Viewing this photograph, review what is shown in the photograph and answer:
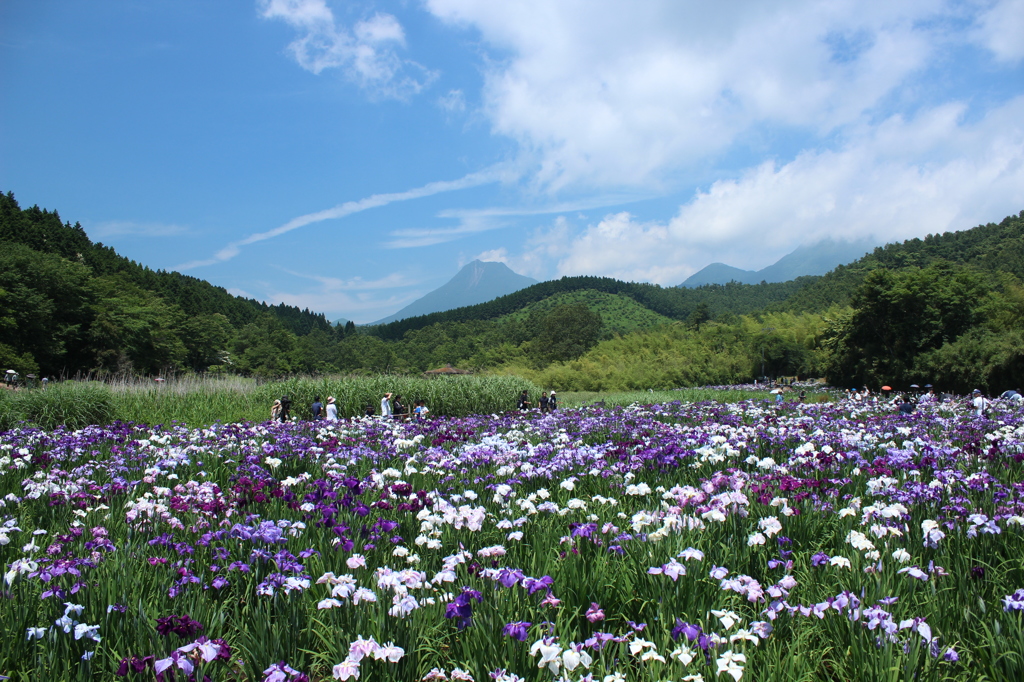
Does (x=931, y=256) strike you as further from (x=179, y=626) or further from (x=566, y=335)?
(x=179, y=626)

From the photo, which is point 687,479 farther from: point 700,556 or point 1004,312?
point 1004,312

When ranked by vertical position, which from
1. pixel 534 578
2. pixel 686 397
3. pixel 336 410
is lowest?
pixel 686 397

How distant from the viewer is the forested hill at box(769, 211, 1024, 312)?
5600cm

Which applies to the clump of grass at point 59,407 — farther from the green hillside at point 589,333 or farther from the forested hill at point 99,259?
the forested hill at point 99,259

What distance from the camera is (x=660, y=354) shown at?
45062mm

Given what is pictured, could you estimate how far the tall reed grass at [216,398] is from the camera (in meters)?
11.6

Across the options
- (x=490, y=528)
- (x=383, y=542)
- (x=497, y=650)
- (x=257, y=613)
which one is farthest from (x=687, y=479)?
(x=257, y=613)

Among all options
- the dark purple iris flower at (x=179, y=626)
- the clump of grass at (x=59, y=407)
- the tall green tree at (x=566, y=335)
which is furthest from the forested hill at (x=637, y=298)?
the dark purple iris flower at (x=179, y=626)

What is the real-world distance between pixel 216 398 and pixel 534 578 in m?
15.9

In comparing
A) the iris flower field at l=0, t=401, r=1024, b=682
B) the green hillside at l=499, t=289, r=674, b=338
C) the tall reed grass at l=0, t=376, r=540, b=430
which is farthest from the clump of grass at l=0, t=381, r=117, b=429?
the green hillside at l=499, t=289, r=674, b=338

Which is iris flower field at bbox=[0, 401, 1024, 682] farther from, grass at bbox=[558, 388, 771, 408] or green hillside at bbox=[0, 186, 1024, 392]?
green hillside at bbox=[0, 186, 1024, 392]

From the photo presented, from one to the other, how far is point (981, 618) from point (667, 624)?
1435 mm

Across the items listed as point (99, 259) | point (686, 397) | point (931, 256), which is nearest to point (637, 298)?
point (931, 256)

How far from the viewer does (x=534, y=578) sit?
8.29 ft
